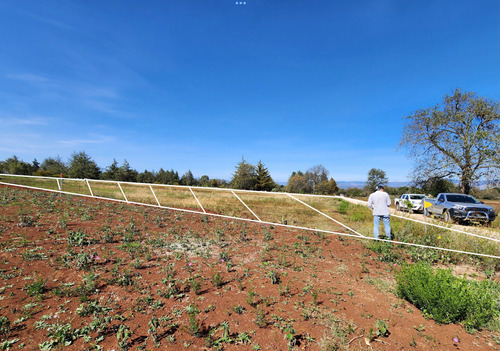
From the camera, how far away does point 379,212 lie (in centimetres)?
705

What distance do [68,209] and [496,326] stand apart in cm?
1236

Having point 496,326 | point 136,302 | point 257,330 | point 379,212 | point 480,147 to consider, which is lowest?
point 496,326

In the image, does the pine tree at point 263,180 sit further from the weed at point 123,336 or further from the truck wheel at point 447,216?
the weed at point 123,336

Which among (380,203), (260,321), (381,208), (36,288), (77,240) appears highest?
(380,203)

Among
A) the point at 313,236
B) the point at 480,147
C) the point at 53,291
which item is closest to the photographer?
the point at 53,291

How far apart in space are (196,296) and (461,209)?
15306mm

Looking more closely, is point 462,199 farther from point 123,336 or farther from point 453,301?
point 123,336

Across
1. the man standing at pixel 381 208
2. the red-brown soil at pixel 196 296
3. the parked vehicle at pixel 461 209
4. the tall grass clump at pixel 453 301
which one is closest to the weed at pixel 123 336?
the red-brown soil at pixel 196 296

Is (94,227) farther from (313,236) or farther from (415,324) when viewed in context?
(415,324)

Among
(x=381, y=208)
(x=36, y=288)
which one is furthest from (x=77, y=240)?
(x=381, y=208)

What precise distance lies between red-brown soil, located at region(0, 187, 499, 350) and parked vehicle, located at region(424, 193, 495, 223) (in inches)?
389

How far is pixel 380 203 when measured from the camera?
7078 mm

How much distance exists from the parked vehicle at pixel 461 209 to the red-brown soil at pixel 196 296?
989cm

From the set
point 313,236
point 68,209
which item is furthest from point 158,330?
point 68,209
